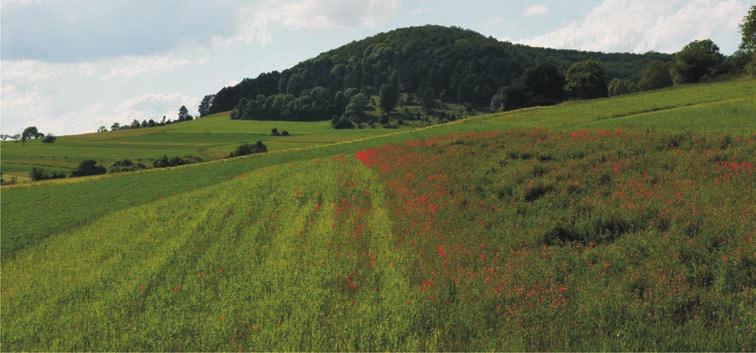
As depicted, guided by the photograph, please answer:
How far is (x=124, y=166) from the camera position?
79.0 m

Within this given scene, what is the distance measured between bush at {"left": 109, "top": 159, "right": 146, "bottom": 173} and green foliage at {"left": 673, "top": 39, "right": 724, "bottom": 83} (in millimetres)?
92522

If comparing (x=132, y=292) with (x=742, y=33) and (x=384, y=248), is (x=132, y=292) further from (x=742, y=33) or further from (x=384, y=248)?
(x=742, y=33)

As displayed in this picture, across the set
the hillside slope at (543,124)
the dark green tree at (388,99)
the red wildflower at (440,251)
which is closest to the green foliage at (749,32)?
the hillside slope at (543,124)

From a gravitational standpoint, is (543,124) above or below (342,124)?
below

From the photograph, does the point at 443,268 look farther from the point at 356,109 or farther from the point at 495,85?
the point at 495,85

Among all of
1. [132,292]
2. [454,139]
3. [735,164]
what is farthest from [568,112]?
[132,292]

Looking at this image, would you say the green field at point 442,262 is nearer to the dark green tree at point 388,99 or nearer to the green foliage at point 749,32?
the green foliage at point 749,32

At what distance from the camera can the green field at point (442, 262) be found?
291 inches

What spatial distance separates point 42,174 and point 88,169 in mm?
6812

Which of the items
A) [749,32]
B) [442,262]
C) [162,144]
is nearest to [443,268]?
[442,262]

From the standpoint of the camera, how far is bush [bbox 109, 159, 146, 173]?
74062 mm

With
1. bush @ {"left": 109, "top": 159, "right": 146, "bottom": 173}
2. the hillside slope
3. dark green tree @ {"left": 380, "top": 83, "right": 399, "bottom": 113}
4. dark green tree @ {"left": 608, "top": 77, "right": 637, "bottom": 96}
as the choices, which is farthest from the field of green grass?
dark green tree @ {"left": 608, "top": 77, "right": 637, "bottom": 96}

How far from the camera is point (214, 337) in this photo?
25.7 ft

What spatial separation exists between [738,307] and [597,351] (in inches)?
104
